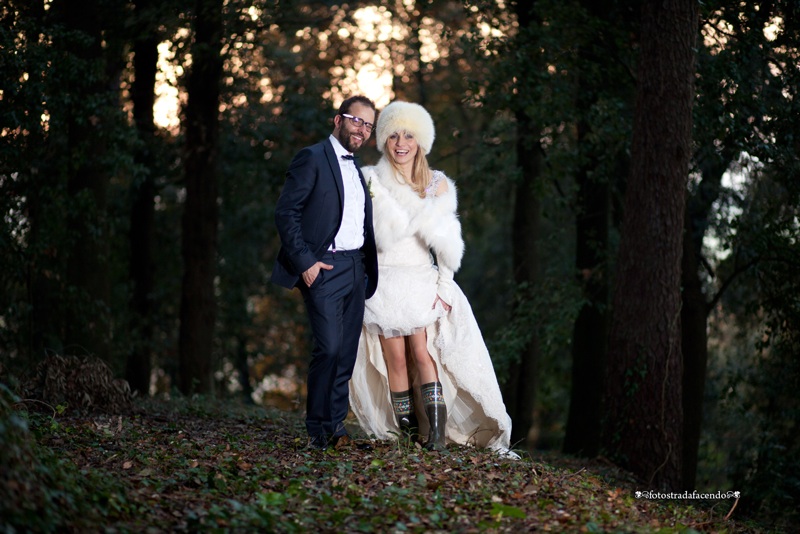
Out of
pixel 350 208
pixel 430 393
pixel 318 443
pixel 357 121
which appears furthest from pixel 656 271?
pixel 318 443

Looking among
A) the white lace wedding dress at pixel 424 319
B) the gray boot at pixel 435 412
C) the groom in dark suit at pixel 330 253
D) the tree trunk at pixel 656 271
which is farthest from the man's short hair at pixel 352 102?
the tree trunk at pixel 656 271

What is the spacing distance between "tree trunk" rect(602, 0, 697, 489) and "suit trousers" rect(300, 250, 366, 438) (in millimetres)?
3315

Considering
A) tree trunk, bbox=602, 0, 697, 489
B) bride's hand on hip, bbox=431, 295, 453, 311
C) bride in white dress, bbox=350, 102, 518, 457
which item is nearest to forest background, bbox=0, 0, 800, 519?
tree trunk, bbox=602, 0, 697, 489

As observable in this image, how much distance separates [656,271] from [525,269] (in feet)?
17.8

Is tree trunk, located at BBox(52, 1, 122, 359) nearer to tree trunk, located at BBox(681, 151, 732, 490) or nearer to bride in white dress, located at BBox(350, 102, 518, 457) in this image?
bride in white dress, located at BBox(350, 102, 518, 457)

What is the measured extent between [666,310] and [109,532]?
6181 millimetres

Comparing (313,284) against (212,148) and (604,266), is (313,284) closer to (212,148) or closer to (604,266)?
(604,266)

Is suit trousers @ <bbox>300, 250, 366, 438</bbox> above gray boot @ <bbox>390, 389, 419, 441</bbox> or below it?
above

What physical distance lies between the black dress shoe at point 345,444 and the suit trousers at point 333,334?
46 millimetres

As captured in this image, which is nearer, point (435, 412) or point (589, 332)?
point (435, 412)

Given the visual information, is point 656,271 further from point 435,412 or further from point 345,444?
point 345,444

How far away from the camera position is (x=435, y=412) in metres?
7.13

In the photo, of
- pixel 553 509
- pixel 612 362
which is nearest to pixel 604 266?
pixel 612 362

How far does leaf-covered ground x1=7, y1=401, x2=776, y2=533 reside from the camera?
16.1ft
